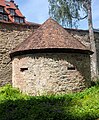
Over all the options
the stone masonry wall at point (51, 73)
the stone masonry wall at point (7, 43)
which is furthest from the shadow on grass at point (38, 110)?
the stone masonry wall at point (7, 43)

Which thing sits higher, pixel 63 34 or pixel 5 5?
pixel 5 5

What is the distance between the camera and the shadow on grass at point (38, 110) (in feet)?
26.4

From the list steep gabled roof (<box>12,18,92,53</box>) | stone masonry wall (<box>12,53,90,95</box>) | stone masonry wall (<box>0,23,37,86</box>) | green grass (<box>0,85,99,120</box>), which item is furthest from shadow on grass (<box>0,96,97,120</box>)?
stone masonry wall (<box>0,23,37,86</box>)

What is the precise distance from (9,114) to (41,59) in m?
4.47

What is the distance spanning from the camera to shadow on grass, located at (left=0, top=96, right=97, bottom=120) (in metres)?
8.05

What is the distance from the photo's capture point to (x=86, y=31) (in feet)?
59.9

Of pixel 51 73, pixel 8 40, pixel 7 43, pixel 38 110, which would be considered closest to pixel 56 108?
pixel 38 110

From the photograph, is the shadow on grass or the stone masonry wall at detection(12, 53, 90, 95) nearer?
the shadow on grass

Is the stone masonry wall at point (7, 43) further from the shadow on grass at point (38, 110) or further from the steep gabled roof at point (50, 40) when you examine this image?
the shadow on grass at point (38, 110)

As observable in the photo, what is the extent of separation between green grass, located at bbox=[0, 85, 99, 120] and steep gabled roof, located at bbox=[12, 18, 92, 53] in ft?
8.73

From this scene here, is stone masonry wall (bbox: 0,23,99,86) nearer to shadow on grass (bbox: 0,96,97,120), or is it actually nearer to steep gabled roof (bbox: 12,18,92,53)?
steep gabled roof (bbox: 12,18,92,53)

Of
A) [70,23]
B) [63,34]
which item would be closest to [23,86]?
[63,34]

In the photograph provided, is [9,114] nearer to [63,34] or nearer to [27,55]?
[27,55]

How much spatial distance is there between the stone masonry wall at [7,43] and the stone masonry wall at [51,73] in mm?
1743
